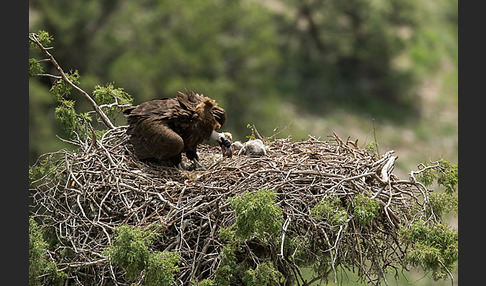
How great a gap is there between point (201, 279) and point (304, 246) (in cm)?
94

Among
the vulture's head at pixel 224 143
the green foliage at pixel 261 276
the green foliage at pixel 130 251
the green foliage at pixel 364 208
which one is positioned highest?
the green foliage at pixel 364 208

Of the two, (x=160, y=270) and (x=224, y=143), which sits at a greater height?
(x=224, y=143)

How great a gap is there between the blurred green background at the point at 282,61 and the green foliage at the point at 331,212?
5.79 m

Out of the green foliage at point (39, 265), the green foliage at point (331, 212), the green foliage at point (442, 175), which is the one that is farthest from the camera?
the green foliage at point (442, 175)

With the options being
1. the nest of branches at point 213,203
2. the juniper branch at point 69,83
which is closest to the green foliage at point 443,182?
the nest of branches at point 213,203

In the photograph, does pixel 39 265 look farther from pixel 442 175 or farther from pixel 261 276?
pixel 442 175

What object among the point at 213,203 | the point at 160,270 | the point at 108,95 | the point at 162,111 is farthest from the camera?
the point at 108,95

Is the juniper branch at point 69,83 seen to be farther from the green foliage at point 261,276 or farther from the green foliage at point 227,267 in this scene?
the green foliage at point 261,276

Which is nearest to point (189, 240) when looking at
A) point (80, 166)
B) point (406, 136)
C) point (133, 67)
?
point (80, 166)

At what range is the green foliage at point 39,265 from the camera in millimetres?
6801

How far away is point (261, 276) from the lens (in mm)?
6352

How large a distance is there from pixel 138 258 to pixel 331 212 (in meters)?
1.59

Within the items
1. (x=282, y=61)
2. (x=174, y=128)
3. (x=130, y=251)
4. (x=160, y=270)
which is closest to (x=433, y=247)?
(x=160, y=270)

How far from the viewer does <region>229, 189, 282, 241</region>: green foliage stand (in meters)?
6.02
